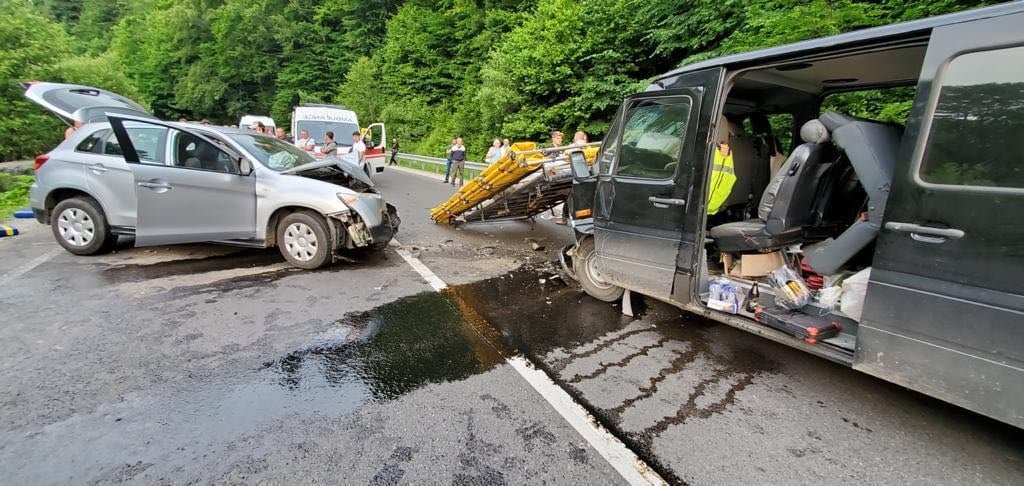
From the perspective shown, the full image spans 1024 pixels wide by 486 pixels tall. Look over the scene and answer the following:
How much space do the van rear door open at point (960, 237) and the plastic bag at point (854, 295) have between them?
1.22 feet

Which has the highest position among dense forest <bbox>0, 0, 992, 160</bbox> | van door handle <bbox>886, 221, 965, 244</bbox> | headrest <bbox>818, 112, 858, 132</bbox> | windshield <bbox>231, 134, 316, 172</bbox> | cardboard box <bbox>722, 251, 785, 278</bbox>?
dense forest <bbox>0, 0, 992, 160</bbox>

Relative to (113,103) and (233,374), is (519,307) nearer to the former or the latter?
(233,374)

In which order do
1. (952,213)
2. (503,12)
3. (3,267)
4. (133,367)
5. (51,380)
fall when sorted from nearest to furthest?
(952,213) < (51,380) < (133,367) < (3,267) < (503,12)

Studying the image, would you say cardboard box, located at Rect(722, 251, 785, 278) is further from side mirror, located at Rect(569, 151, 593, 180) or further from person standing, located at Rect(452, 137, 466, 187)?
person standing, located at Rect(452, 137, 466, 187)

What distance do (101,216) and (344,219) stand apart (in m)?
A: 3.12

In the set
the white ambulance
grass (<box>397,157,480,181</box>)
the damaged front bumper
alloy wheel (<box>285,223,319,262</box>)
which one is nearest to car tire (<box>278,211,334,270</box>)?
alloy wheel (<box>285,223,319,262</box>)

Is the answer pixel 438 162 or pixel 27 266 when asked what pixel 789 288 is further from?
pixel 438 162

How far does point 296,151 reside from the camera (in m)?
6.54

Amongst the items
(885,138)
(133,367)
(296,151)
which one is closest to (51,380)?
(133,367)

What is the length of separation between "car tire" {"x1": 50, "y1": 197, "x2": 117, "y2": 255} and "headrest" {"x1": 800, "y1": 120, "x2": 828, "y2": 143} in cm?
776

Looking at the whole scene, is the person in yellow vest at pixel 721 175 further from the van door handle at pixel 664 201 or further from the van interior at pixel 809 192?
the van door handle at pixel 664 201

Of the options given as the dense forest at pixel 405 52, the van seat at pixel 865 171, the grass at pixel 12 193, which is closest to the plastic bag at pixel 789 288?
the van seat at pixel 865 171

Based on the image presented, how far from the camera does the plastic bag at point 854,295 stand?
9.48 ft

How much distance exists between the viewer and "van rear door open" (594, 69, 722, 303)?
357cm
